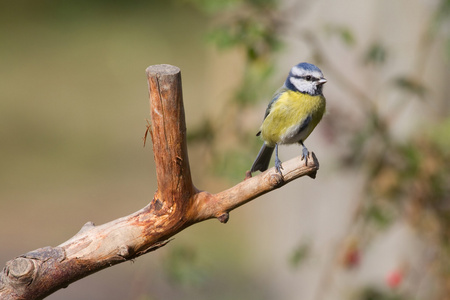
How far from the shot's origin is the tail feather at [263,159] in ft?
6.52

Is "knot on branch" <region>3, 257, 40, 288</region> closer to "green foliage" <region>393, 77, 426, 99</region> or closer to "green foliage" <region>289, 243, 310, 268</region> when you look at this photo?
"green foliage" <region>289, 243, 310, 268</region>

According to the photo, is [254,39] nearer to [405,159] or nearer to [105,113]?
[405,159]

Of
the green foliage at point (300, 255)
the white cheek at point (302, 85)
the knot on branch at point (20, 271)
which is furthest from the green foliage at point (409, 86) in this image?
the knot on branch at point (20, 271)

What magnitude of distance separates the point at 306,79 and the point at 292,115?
3.8 inches

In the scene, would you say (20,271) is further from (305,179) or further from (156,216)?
(305,179)

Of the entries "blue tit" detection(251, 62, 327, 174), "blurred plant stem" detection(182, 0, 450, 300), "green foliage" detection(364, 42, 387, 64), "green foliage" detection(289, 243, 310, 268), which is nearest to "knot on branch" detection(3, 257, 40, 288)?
"blue tit" detection(251, 62, 327, 174)

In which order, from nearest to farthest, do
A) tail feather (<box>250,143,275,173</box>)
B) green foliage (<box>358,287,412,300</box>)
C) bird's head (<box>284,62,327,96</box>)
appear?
bird's head (<box>284,62,327,96</box>) → tail feather (<box>250,143,275,173</box>) → green foliage (<box>358,287,412,300</box>)

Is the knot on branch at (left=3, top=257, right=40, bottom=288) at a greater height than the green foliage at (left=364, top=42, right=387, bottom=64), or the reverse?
the green foliage at (left=364, top=42, right=387, bottom=64)

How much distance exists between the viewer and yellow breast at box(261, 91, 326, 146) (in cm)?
183

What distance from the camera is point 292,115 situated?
183 centimetres

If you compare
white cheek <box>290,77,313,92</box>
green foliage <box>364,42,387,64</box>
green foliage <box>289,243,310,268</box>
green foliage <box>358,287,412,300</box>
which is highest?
white cheek <box>290,77,313,92</box>

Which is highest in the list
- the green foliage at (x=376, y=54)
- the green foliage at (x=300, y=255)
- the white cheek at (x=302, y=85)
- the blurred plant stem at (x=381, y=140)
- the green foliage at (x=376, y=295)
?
the white cheek at (x=302, y=85)

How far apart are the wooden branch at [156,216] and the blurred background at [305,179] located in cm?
75

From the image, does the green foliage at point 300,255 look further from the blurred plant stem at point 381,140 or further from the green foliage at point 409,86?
the green foliage at point 409,86
